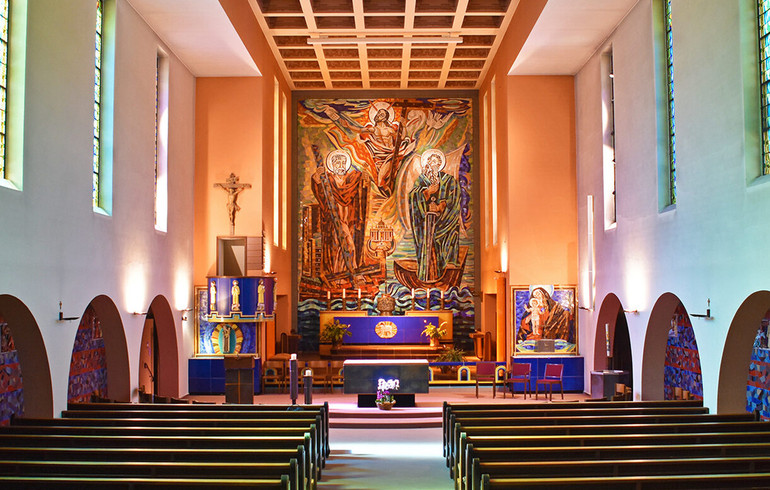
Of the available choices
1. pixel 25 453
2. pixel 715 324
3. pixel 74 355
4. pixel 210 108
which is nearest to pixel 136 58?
pixel 210 108

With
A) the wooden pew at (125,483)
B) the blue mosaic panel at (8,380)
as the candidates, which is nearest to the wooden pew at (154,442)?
the wooden pew at (125,483)

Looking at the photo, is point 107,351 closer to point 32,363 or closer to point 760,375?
point 32,363

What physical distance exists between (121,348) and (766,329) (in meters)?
10.4

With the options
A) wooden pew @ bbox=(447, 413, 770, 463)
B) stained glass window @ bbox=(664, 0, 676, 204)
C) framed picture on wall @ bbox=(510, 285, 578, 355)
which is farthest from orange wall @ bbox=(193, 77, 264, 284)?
wooden pew @ bbox=(447, 413, 770, 463)

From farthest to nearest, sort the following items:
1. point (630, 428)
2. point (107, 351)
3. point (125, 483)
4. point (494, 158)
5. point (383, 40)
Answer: point (494, 158) → point (383, 40) → point (107, 351) → point (630, 428) → point (125, 483)

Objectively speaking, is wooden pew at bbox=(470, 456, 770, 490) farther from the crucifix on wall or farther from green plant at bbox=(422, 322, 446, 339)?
green plant at bbox=(422, 322, 446, 339)

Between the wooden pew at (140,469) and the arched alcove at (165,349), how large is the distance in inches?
352

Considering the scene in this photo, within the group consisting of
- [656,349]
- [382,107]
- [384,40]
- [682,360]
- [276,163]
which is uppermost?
[384,40]

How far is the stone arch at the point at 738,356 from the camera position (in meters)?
9.70

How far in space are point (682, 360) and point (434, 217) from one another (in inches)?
430

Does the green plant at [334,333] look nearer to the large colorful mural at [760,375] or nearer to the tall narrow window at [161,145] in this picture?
the tall narrow window at [161,145]

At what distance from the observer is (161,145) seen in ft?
50.1

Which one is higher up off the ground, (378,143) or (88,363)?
(378,143)

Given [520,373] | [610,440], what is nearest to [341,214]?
[520,373]
